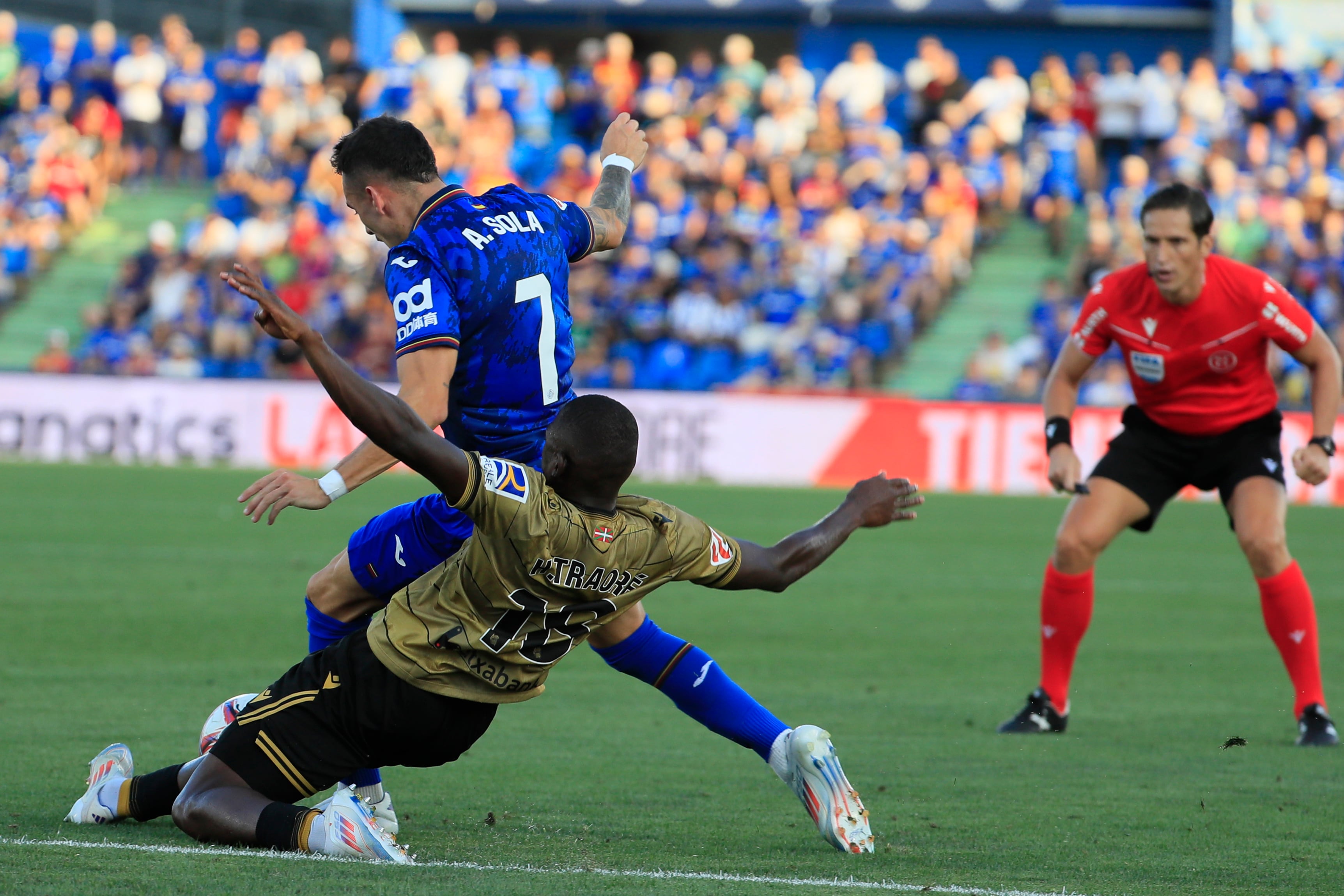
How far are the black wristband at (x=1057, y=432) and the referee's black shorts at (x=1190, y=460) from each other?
0.20 m

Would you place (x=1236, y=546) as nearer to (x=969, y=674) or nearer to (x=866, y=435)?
(x=866, y=435)

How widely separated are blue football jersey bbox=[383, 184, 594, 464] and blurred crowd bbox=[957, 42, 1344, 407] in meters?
15.1

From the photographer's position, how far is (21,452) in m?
21.1

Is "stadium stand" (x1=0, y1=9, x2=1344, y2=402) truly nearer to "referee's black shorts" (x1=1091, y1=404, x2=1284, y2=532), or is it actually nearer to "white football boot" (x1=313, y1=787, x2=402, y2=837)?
"referee's black shorts" (x1=1091, y1=404, x2=1284, y2=532)

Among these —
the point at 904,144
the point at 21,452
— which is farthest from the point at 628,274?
the point at 21,452

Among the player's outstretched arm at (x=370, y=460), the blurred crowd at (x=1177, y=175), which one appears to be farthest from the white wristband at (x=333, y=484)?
the blurred crowd at (x=1177, y=175)

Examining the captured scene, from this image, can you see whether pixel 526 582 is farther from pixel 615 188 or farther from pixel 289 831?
pixel 615 188

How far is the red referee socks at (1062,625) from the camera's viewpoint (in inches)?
284

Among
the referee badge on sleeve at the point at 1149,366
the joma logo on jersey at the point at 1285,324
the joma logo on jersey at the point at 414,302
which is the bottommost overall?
the referee badge on sleeve at the point at 1149,366

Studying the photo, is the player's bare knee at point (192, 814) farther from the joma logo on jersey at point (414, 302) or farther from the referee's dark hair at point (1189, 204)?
the referee's dark hair at point (1189, 204)

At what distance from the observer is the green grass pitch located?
175 inches

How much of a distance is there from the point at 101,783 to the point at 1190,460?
469 cm

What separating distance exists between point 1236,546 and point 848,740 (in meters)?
9.41

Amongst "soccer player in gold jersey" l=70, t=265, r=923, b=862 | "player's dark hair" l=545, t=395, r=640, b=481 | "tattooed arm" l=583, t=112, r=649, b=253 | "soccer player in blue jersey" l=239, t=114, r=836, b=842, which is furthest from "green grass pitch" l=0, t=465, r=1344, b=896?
"tattooed arm" l=583, t=112, r=649, b=253
